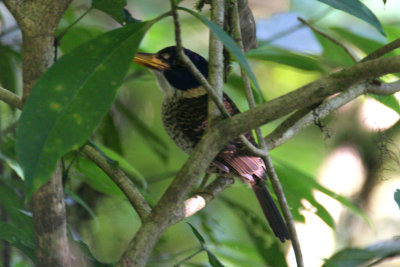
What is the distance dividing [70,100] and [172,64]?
122 centimetres

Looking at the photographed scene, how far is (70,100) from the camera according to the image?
83cm

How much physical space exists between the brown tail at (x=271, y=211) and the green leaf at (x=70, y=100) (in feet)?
3.81

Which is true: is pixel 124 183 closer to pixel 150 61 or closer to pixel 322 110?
pixel 322 110

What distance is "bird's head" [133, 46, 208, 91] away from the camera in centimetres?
196

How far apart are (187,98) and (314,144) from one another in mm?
1345

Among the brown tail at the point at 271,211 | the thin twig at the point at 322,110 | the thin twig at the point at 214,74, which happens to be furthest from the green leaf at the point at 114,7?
the brown tail at the point at 271,211

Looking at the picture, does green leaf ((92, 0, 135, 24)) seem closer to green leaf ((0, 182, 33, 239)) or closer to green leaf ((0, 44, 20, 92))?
green leaf ((0, 182, 33, 239))

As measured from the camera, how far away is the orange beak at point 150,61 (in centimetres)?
194

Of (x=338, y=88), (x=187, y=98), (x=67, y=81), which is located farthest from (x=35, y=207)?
(x=187, y=98)

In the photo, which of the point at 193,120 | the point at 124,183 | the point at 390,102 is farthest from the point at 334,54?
the point at 124,183

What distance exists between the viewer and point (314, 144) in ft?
10.6

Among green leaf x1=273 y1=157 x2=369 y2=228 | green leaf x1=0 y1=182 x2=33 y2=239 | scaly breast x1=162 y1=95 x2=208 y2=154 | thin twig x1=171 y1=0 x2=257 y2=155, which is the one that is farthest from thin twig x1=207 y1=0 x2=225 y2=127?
scaly breast x1=162 y1=95 x2=208 y2=154

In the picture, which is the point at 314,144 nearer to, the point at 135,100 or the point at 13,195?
the point at 135,100

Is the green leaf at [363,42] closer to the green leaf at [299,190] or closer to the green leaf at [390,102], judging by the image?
the green leaf at [390,102]
